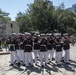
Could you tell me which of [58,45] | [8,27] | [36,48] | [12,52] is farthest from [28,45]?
[8,27]

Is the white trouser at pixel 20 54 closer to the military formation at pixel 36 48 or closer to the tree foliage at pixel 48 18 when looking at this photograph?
the military formation at pixel 36 48

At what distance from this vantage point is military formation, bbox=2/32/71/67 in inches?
456

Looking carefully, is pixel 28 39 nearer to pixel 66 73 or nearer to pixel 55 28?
pixel 66 73

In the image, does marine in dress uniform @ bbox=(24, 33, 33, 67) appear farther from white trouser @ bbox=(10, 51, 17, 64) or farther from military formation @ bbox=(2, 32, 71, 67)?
white trouser @ bbox=(10, 51, 17, 64)

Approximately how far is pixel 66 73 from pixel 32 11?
46568 mm

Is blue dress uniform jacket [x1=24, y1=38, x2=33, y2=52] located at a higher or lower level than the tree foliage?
lower

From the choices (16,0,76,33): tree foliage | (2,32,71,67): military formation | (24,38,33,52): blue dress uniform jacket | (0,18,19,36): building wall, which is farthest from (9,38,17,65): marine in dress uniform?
(0,18,19,36): building wall

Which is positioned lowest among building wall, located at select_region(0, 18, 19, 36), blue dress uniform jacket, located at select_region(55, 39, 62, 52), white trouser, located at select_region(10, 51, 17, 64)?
white trouser, located at select_region(10, 51, 17, 64)

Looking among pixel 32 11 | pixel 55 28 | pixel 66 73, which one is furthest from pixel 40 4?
pixel 66 73

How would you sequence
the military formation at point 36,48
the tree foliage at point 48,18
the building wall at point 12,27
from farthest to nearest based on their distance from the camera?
the building wall at point 12,27 → the tree foliage at point 48,18 → the military formation at point 36,48

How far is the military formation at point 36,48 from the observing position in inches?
456

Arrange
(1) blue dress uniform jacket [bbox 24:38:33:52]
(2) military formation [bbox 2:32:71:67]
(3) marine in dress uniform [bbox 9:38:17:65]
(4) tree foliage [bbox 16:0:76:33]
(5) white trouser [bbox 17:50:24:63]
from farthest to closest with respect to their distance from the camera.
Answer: (4) tree foliage [bbox 16:0:76:33] → (5) white trouser [bbox 17:50:24:63] → (3) marine in dress uniform [bbox 9:38:17:65] → (2) military formation [bbox 2:32:71:67] → (1) blue dress uniform jacket [bbox 24:38:33:52]

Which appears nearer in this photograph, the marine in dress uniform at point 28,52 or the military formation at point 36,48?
the marine in dress uniform at point 28,52

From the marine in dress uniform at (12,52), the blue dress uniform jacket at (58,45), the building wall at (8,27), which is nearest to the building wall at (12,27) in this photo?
the building wall at (8,27)
